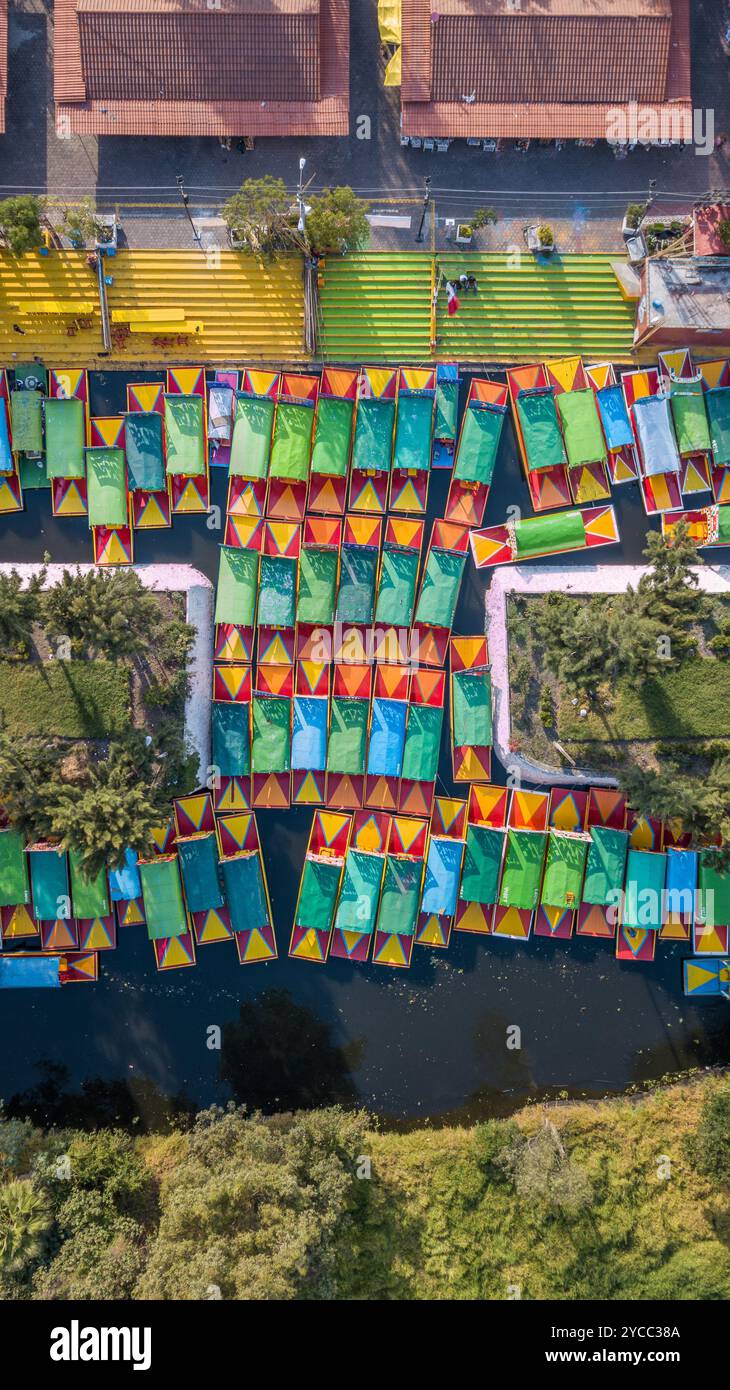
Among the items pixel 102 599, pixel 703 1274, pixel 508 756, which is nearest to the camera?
pixel 102 599

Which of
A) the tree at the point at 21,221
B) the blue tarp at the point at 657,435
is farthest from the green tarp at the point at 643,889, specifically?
the tree at the point at 21,221

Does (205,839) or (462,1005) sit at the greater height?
(205,839)

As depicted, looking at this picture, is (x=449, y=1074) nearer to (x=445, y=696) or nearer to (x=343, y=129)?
(x=445, y=696)

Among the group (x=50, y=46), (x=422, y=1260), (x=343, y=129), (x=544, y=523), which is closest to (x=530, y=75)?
(x=343, y=129)

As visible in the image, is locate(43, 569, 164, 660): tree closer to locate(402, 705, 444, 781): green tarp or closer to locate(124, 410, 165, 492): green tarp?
locate(124, 410, 165, 492): green tarp

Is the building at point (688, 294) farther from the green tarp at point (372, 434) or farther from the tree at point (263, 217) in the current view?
the tree at point (263, 217)

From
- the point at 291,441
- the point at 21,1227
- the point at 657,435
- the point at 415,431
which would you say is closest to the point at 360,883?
the point at 21,1227

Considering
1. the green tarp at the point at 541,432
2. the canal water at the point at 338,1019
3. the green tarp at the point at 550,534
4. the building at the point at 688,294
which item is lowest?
the canal water at the point at 338,1019
